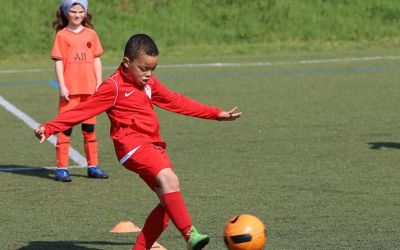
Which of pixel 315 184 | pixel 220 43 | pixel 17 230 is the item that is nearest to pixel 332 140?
pixel 315 184

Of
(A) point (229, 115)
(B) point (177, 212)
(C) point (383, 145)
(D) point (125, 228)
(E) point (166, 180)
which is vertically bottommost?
(C) point (383, 145)

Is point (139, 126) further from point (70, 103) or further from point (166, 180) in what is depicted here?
point (70, 103)

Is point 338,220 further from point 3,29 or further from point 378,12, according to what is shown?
point 378,12

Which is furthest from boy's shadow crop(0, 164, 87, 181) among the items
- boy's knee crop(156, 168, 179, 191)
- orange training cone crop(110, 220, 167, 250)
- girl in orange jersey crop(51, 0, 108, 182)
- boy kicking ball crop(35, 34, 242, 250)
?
boy's knee crop(156, 168, 179, 191)

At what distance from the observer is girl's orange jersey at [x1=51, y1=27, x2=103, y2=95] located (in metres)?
10.5

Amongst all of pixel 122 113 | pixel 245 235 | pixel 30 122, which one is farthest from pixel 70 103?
pixel 30 122

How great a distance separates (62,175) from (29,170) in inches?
34.5

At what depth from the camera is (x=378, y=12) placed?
30.8m

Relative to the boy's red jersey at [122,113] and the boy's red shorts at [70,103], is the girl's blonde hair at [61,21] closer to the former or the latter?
the boy's red shorts at [70,103]

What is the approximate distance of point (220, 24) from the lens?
29922 millimetres

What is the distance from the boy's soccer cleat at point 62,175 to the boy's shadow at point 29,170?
216 millimetres

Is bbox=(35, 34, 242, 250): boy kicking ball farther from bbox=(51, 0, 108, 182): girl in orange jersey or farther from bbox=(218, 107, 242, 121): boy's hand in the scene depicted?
bbox=(51, 0, 108, 182): girl in orange jersey

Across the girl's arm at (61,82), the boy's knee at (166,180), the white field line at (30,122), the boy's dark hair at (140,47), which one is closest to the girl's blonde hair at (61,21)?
the girl's arm at (61,82)

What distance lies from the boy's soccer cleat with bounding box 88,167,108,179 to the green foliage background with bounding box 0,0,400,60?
53.3 ft
